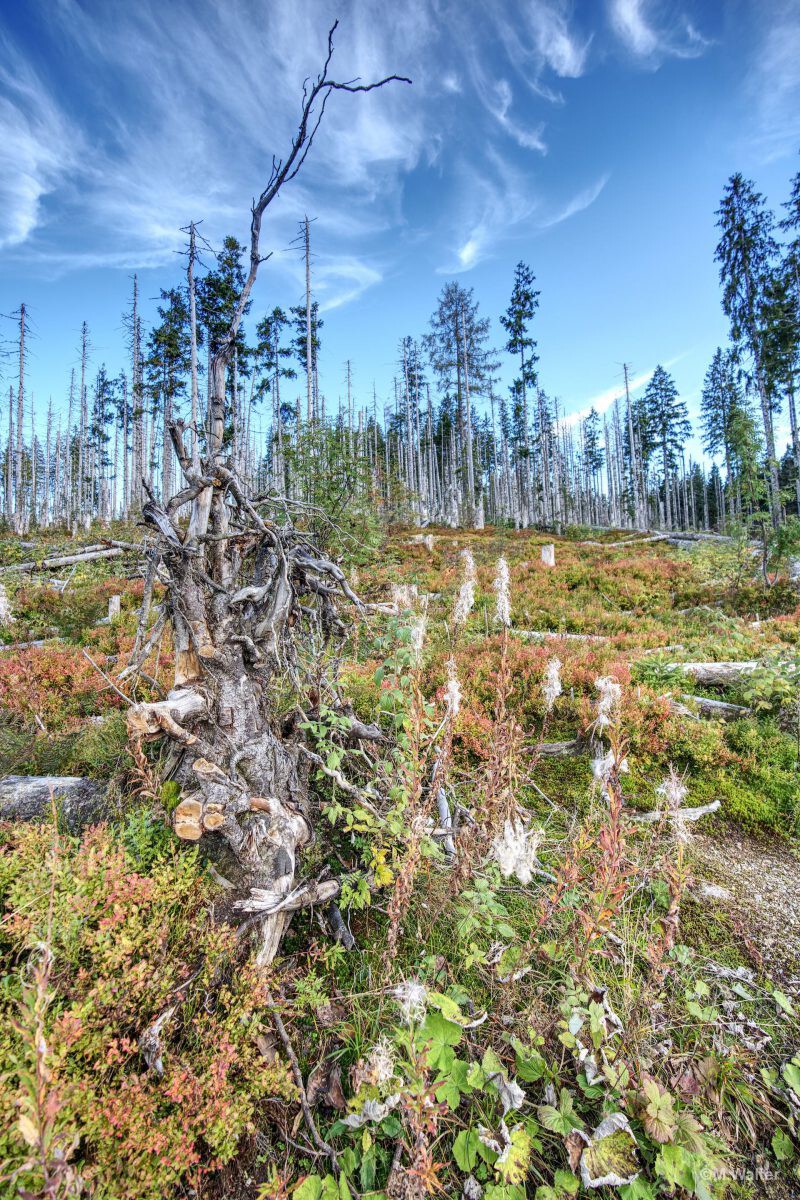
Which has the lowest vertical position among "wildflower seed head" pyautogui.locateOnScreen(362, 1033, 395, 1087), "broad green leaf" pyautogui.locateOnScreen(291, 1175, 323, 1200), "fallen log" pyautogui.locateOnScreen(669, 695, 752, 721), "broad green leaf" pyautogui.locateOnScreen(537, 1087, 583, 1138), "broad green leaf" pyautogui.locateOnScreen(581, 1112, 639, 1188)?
"broad green leaf" pyautogui.locateOnScreen(291, 1175, 323, 1200)

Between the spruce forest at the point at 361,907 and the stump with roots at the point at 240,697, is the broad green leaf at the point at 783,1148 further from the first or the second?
the stump with roots at the point at 240,697

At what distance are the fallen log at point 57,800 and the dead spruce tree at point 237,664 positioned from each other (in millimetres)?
658

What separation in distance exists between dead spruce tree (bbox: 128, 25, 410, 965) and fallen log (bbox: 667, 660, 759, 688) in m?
4.84

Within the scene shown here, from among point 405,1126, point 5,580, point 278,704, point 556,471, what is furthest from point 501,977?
point 556,471

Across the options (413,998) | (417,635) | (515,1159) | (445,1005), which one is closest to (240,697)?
(417,635)

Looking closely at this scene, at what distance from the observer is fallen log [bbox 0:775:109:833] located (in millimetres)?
3104

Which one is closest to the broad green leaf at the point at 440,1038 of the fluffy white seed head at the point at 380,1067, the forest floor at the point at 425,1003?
the forest floor at the point at 425,1003

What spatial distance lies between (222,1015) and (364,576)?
7.81 m

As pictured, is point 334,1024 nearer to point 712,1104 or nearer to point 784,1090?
point 712,1104

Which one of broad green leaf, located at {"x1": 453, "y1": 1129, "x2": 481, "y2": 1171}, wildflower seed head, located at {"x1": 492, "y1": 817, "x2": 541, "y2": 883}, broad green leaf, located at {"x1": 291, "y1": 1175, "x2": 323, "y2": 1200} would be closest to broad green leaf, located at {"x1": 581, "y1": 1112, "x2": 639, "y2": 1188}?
broad green leaf, located at {"x1": 453, "y1": 1129, "x2": 481, "y2": 1171}

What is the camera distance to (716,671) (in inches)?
242

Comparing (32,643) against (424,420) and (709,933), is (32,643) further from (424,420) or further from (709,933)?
(424,420)

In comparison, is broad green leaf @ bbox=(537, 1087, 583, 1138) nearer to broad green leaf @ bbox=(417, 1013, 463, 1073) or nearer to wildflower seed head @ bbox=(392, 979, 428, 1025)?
broad green leaf @ bbox=(417, 1013, 463, 1073)

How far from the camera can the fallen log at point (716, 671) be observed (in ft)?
19.7
